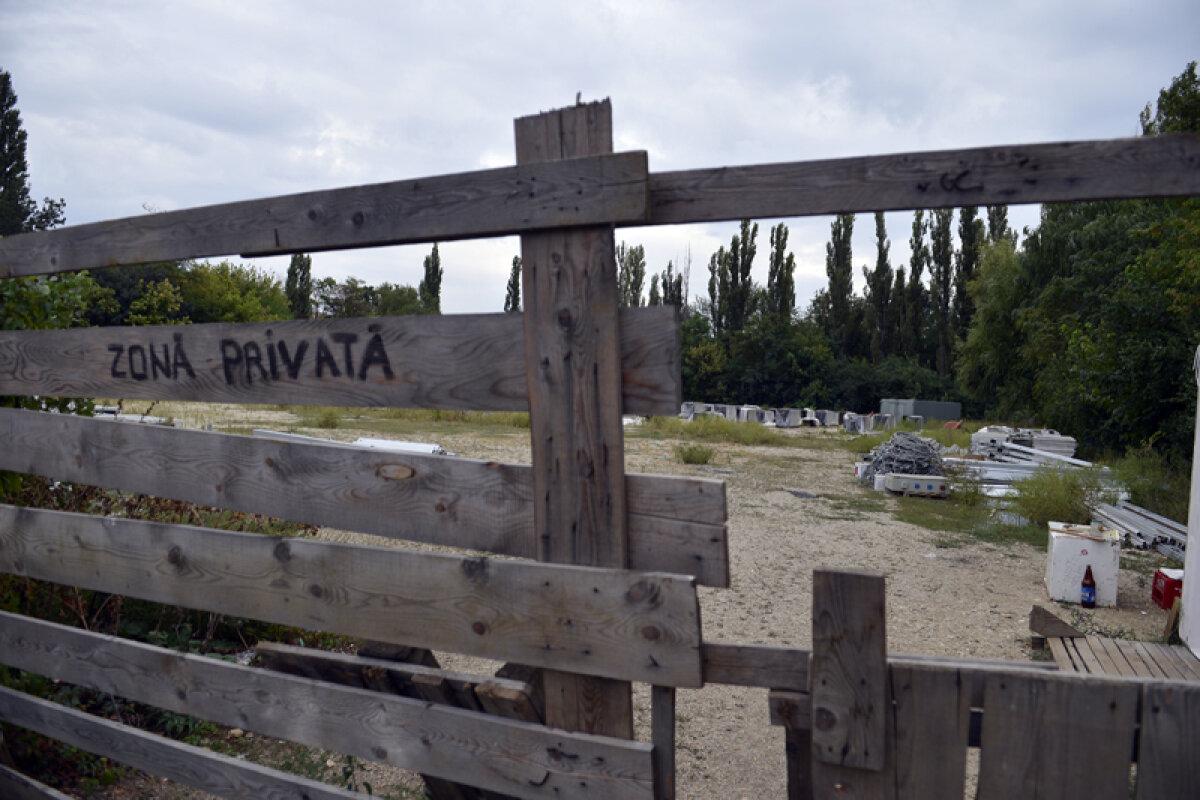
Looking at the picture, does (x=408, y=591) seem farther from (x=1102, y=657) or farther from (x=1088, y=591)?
(x=1088, y=591)

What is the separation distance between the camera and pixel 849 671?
1.77 meters

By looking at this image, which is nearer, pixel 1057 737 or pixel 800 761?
pixel 1057 737

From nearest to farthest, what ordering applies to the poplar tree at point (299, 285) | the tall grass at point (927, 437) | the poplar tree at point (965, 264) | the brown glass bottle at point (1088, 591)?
the brown glass bottle at point (1088, 591) < the tall grass at point (927, 437) < the poplar tree at point (965, 264) < the poplar tree at point (299, 285)

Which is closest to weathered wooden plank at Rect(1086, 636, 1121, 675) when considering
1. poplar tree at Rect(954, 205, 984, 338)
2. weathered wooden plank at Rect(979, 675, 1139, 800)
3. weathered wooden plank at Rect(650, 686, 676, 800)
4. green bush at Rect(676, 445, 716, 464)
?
weathered wooden plank at Rect(979, 675, 1139, 800)

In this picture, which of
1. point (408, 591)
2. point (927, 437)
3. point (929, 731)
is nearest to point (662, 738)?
point (929, 731)

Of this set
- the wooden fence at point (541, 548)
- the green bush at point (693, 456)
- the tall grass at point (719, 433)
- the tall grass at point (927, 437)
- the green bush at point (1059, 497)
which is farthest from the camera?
the tall grass at point (719, 433)

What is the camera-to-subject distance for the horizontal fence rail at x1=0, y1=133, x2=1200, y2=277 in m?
1.58

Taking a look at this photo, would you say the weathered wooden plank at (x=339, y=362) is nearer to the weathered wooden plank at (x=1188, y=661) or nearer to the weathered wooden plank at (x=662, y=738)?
the weathered wooden plank at (x=662, y=738)

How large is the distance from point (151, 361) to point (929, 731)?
259cm

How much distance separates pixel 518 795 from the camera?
6.69 ft

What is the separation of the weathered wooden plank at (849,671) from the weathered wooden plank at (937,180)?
83 centimetres

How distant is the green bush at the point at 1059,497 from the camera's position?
11.4 m

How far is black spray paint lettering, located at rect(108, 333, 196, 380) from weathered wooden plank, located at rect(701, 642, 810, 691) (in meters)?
1.89

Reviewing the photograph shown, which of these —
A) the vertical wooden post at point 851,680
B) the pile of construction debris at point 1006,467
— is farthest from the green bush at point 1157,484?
the vertical wooden post at point 851,680
